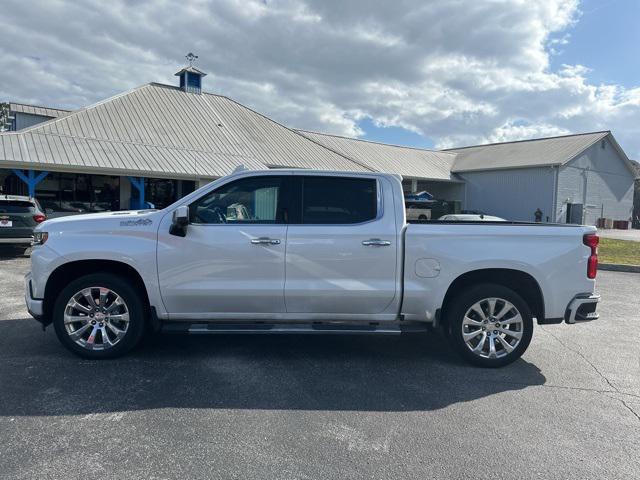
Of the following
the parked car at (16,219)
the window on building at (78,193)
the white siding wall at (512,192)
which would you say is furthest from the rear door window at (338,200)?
the white siding wall at (512,192)

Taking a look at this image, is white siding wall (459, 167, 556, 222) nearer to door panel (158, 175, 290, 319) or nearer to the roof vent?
the roof vent

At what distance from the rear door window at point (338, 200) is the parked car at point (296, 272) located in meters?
0.02

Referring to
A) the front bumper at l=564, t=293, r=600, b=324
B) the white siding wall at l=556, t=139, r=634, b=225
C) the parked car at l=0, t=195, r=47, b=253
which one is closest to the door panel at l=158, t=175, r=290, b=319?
the front bumper at l=564, t=293, r=600, b=324

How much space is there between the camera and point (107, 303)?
15.6ft

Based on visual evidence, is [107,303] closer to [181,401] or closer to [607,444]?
[181,401]

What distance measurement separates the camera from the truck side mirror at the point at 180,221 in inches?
180

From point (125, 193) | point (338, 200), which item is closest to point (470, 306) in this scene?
point (338, 200)

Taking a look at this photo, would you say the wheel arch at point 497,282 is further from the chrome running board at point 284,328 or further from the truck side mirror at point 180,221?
the truck side mirror at point 180,221

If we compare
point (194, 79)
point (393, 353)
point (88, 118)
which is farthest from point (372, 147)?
point (393, 353)

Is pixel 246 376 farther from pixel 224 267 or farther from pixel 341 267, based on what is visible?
pixel 341 267

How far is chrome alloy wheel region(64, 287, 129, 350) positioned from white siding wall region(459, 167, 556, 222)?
115 feet

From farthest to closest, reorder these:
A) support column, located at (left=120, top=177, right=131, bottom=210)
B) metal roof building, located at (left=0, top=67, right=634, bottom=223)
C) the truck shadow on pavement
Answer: support column, located at (left=120, top=177, right=131, bottom=210)
metal roof building, located at (left=0, top=67, right=634, bottom=223)
the truck shadow on pavement

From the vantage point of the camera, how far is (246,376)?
14.7 feet

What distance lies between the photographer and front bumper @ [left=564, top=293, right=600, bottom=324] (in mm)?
4801
